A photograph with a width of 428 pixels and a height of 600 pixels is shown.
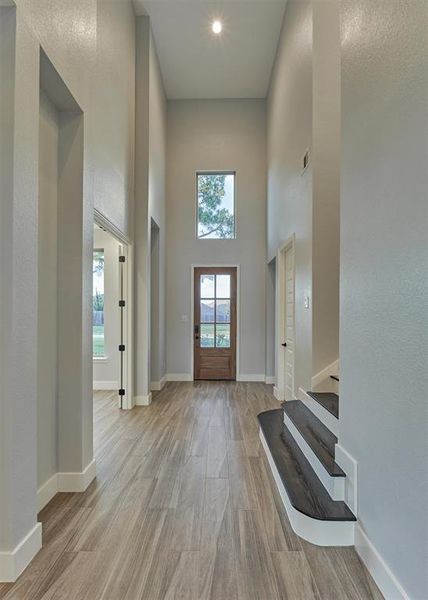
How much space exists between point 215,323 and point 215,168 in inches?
114

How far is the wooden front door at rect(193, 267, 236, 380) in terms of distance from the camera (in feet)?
22.7

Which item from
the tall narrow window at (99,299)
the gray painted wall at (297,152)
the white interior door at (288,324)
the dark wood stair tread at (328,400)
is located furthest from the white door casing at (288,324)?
the tall narrow window at (99,299)

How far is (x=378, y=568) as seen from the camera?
169cm

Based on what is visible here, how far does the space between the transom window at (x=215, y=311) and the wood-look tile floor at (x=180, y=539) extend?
11.3ft

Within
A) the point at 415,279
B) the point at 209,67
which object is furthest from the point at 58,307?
the point at 209,67

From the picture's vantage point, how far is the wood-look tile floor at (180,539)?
169 centimetres

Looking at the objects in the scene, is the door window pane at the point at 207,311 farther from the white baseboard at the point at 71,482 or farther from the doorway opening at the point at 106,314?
the white baseboard at the point at 71,482

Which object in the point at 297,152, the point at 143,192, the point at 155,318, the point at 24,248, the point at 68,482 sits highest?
the point at 297,152

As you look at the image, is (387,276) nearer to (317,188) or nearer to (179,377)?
(317,188)

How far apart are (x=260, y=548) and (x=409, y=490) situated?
940 mm

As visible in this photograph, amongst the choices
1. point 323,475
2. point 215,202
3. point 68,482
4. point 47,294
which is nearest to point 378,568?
point 323,475

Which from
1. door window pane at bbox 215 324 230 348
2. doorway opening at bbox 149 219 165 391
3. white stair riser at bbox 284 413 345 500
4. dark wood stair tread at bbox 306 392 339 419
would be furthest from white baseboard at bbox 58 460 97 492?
door window pane at bbox 215 324 230 348

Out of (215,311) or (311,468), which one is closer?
(311,468)

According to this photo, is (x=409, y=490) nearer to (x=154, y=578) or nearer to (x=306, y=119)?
(x=154, y=578)
